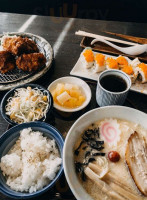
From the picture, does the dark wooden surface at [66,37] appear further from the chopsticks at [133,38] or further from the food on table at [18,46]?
the food on table at [18,46]

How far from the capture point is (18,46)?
219cm

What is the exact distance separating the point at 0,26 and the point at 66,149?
8.42ft

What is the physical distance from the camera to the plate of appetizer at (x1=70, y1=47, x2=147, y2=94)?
1999mm

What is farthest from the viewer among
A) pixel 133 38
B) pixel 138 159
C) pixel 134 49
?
pixel 133 38

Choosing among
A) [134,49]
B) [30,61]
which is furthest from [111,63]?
[30,61]

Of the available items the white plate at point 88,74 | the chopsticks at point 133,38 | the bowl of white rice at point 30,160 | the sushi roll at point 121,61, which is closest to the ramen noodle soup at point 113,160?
the bowl of white rice at point 30,160

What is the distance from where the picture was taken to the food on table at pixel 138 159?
1146mm

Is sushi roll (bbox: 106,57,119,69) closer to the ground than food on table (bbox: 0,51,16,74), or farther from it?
farther from it

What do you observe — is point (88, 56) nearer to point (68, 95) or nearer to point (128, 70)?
point (128, 70)

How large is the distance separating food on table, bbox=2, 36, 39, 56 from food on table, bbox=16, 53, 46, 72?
0.11 m

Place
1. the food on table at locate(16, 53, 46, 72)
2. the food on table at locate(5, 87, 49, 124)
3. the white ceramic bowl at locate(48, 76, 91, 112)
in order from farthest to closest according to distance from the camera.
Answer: the food on table at locate(16, 53, 46, 72)
the white ceramic bowl at locate(48, 76, 91, 112)
the food on table at locate(5, 87, 49, 124)

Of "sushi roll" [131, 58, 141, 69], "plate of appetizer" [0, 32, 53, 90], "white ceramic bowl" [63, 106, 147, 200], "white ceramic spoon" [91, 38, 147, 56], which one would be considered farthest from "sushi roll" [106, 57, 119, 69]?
"white ceramic bowl" [63, 106, 147, 200]

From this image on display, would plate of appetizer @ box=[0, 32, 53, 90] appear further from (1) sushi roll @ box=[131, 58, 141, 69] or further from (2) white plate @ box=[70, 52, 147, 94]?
(1) sushi roll @ box=[131, 58, 141, 69]

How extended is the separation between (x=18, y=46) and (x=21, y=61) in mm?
215
